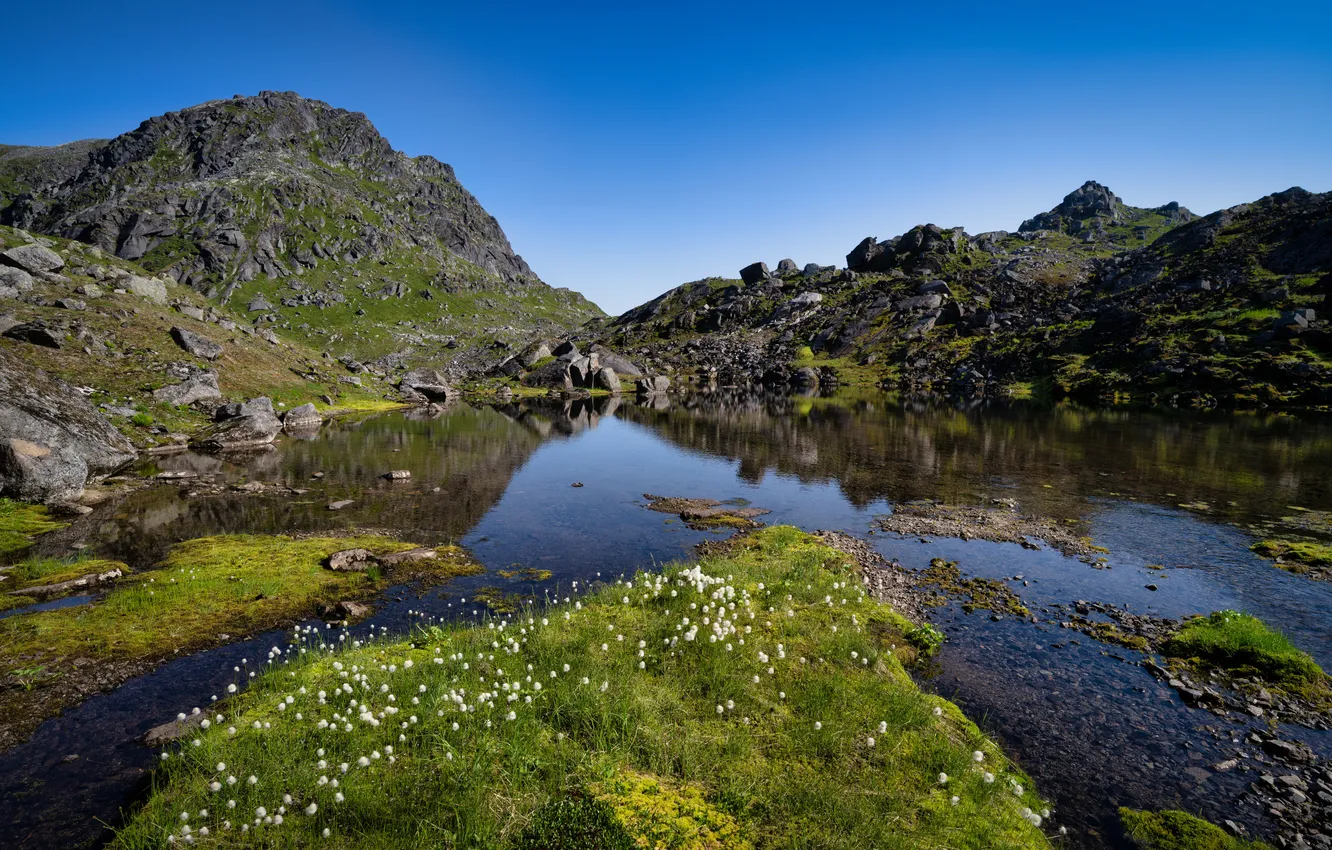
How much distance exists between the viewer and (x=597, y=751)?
9742mm

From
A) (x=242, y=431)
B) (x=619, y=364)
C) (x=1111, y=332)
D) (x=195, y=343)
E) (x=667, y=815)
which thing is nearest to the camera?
(x=667, y=815)

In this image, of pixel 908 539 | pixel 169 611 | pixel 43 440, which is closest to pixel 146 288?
pixel 43 440

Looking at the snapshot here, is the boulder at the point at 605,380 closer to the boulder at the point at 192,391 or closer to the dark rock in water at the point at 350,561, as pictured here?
the boulder at the point at 192,391

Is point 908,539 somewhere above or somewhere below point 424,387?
below

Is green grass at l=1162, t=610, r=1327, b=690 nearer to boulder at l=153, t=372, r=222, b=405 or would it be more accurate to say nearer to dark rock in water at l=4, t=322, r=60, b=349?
boulder at l=153, t=372, r=222, b=405

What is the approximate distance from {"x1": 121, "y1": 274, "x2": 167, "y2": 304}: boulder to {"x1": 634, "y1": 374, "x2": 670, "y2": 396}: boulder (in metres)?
92.3

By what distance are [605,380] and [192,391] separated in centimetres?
10109

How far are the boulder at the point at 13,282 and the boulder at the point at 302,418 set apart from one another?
23979 mm

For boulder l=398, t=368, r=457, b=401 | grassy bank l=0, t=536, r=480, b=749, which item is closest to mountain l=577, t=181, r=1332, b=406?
boulder l=398, t=368, r=457, b=401

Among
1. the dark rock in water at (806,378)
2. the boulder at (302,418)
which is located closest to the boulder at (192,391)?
the boulder at (302,418)

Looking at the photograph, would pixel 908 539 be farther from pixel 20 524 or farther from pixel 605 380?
pixel 605 380

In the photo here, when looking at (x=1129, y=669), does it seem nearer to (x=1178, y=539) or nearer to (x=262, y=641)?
(x=1178, y=539)

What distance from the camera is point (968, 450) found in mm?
54375

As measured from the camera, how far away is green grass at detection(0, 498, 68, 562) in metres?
22.2
